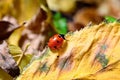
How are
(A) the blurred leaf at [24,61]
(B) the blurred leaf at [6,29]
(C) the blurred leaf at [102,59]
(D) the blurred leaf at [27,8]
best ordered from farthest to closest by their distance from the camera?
(D) the blurred leaf at [27,8] < (B) the blurred leaf at [6,29] < (A) the blurred leaf at [24,61] < (C) the blurred leaf at [102,59]

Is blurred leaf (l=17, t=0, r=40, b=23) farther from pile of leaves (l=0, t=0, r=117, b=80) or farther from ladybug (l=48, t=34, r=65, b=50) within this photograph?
ladybug (l=48, t=34, r=65, b=50)

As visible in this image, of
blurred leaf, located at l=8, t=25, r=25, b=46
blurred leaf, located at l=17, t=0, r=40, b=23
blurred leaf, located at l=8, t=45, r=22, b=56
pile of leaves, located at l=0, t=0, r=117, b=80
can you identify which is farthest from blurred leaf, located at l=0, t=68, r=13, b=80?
blurred leaf, located at l=17, t=0, r=40, b=23

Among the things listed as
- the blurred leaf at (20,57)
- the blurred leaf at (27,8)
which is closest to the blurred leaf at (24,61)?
the blurred leaf at (20,57)

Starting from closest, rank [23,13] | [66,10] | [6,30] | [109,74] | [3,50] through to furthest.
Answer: [109,74]
[3,50]
[6,30]
[23,13]
[66,10]

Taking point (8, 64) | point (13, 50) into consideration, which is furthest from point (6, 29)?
point (8, 64)

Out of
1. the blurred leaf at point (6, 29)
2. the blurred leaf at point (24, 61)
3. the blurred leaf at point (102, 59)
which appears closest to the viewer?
the blurred leaf at point (102, 59)

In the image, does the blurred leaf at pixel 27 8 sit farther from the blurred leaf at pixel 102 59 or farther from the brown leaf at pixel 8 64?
the blurred leaf at pixel 102 59

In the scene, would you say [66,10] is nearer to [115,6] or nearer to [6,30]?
[115,6]

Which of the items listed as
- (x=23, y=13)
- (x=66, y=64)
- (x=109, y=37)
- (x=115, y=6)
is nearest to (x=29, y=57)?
(x=66, y=64)
